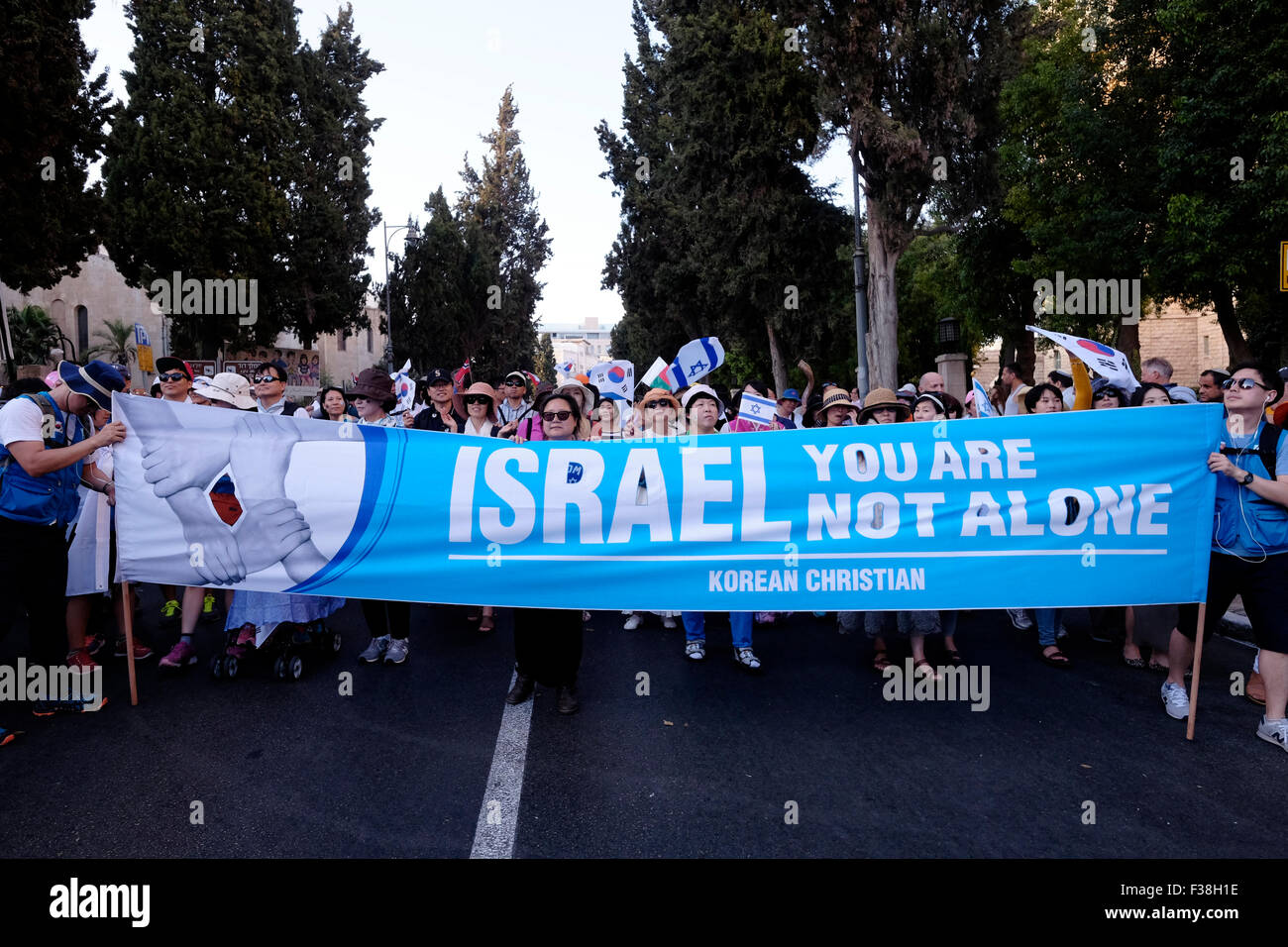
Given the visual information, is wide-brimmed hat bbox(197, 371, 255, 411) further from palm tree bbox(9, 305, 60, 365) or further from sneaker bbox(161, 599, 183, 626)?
palm tree bbox(9, 305, 60, 365)

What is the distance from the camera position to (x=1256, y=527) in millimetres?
3965

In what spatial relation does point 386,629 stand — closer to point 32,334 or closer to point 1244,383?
point 1244,383

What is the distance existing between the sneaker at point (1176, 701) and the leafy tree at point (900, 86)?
1361 cm

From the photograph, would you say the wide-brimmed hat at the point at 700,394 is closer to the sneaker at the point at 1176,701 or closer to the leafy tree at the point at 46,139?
the sneaker at the point at 1176,701

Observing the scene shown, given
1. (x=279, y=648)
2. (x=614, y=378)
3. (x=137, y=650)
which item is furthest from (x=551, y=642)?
(x=614, y=378)

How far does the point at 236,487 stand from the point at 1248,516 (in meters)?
5.52

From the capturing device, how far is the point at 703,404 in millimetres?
6121

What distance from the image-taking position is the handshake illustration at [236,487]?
15.0 ft

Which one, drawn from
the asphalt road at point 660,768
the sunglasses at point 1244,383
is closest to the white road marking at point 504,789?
the asphalt road at point 660,768

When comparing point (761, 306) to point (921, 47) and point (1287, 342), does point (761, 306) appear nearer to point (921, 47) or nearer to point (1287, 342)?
point (921, 47)

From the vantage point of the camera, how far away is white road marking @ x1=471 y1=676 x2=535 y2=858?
309 centimetres
